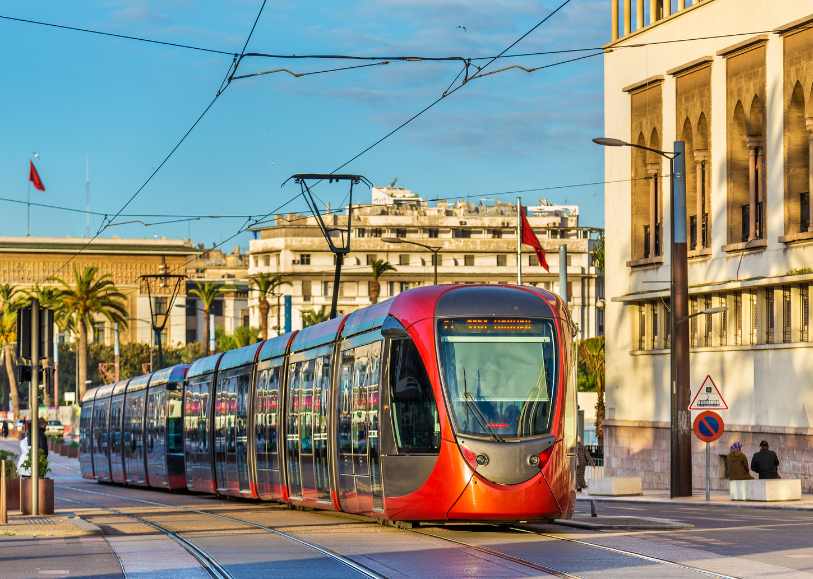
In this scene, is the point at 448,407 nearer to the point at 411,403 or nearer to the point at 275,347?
the point at 411,403

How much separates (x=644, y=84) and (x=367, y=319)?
2764 cm

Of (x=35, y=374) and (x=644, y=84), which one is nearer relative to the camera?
(x=35, y=374)

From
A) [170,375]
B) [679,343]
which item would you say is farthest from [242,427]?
[679,343]

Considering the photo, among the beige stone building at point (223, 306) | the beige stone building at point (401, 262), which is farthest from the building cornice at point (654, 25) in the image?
the beige stone building at point (223, 306)

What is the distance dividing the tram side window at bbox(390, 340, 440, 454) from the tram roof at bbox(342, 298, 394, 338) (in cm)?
88

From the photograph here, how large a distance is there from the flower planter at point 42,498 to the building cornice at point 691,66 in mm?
23772

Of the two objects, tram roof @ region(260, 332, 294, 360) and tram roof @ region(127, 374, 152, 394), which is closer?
tram roof @ region(260, 332, 294, 360)

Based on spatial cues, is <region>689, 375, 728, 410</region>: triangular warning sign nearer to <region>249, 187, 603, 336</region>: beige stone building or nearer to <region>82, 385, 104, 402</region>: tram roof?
<region>82, 385, 104, 402</region>: tram roof

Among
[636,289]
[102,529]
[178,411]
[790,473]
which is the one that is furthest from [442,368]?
[636,289]

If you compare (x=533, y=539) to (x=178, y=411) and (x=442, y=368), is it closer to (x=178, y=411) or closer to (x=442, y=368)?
(x=442, y=368)

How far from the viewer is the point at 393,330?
70.8ft

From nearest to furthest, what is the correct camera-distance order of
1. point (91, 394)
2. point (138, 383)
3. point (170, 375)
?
point (170, 375), point (138, 383), point (91, 394)

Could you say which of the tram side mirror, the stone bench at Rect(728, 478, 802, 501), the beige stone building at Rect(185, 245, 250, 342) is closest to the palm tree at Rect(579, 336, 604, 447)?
the stone bench at Rect(728, 478, 802, 501)

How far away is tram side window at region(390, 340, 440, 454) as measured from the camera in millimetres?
20938
